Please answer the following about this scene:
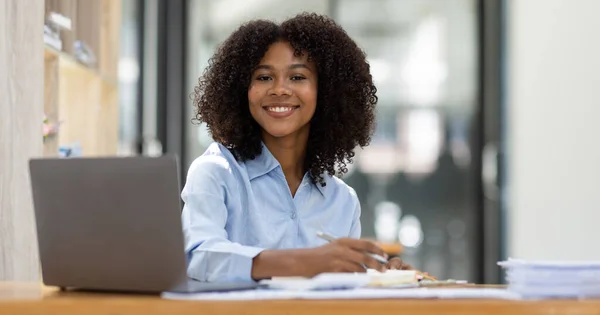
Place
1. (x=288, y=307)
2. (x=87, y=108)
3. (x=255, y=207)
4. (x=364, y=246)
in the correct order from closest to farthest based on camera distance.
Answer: (x=288, y=307) < (x=364, y=246) < (x=255, y=207) < (x=87, y=108)

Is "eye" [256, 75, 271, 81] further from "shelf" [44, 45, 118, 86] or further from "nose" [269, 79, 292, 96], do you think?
"shelf" [44, 45, 118, 86]

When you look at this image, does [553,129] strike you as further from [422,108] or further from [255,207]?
[255,207]

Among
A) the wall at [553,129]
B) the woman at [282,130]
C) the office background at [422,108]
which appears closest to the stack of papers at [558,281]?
the woman at [282,130]

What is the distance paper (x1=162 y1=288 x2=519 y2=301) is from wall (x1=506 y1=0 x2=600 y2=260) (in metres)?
3.14

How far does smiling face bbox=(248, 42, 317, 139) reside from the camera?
226cm

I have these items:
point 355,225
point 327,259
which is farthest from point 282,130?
point 327,259

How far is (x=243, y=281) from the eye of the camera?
177 cm

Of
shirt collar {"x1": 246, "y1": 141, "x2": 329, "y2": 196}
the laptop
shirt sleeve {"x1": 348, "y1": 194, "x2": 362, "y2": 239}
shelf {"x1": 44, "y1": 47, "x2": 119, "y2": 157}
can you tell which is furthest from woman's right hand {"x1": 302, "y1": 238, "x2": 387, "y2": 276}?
shelf {"x1": 44, "y1": 47, "x2": 119, "y2": 157}

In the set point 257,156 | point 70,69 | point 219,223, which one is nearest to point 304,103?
point 257,156

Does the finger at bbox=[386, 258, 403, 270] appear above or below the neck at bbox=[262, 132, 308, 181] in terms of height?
below

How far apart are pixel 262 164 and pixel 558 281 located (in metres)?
0.92

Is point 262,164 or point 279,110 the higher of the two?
point 279,110

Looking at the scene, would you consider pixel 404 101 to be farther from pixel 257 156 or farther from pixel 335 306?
pixel 335 306

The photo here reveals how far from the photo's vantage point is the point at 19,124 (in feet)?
8.23
